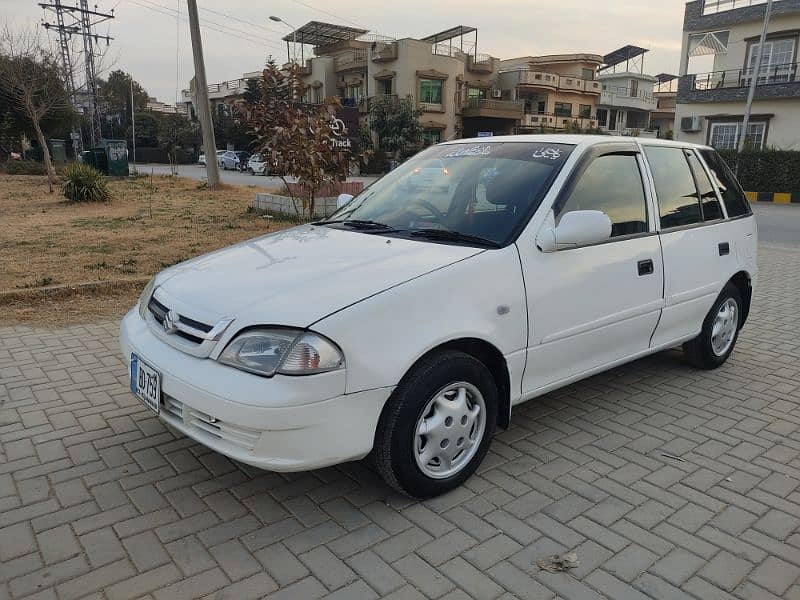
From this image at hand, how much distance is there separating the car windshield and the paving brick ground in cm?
129

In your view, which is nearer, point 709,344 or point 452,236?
point 452,236

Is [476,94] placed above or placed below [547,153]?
above

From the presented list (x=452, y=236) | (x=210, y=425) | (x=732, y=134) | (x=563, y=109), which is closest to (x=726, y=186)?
(x=452, y=236)

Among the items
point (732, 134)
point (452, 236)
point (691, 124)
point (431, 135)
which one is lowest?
point (452, 236)

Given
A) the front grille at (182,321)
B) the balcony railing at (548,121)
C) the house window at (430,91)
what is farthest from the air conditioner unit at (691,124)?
the front grille at (182,321)

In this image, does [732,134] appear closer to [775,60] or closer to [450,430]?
[775,60]

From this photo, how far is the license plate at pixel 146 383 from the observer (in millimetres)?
2878

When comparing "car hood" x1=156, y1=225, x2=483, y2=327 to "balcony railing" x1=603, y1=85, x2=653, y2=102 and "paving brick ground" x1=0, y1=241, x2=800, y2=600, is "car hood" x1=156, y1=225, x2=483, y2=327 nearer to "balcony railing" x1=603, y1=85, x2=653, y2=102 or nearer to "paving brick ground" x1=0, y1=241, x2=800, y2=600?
"paving brick ground" x1=0, y1=241, x2=800, y2=600

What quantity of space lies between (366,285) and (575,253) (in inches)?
50.8

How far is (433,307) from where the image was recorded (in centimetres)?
276

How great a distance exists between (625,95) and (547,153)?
67.7 meters

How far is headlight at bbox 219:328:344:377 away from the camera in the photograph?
2.49 m

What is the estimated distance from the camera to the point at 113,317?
5.89 metres

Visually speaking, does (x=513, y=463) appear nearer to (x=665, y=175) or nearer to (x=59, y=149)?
(x=665, y=175)
